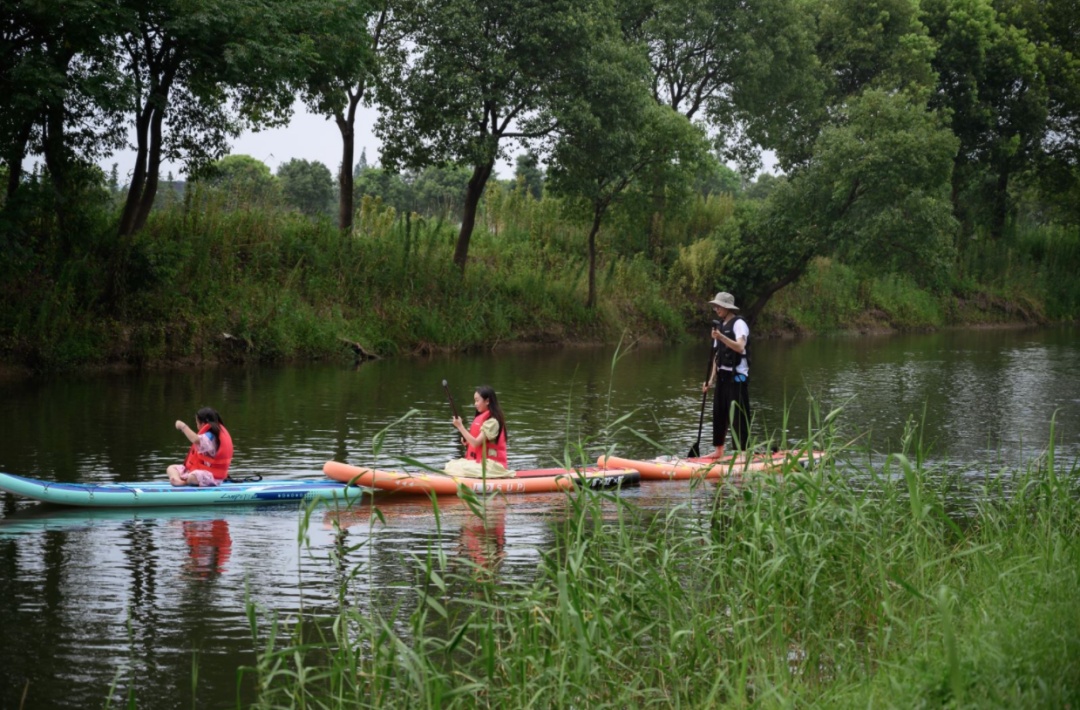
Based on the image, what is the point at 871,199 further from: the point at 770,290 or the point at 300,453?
the point at 300,453

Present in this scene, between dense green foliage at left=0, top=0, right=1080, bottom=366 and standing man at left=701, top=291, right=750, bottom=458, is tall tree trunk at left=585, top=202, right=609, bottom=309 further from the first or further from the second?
standing man at left=701, top=291, right=750, bottom=458

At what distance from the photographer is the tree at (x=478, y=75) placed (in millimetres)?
29797

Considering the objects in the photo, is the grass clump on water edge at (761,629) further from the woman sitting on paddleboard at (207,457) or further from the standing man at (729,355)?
the standing man at (729,355)

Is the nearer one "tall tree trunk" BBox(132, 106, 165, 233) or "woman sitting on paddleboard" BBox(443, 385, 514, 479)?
"woman sitting on paddleboard" BBox(443, 385, 514, 479)

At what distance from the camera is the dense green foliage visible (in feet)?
75.3

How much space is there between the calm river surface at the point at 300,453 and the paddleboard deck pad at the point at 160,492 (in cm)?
12

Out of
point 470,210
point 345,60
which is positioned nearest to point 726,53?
point 470,210

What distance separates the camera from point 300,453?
601 inches

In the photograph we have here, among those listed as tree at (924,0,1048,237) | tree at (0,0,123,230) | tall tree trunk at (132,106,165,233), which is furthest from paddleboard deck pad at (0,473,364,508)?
tree at (924,0,1048,237)

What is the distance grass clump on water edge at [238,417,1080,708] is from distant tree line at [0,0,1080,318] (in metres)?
15.9

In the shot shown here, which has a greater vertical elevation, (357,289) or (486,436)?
(357,289)

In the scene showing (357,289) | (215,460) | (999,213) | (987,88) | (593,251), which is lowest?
(215,460)

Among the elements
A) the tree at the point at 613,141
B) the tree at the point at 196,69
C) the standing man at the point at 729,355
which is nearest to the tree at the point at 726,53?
the tree at the point at 613,141

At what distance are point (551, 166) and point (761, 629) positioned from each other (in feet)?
86.9
